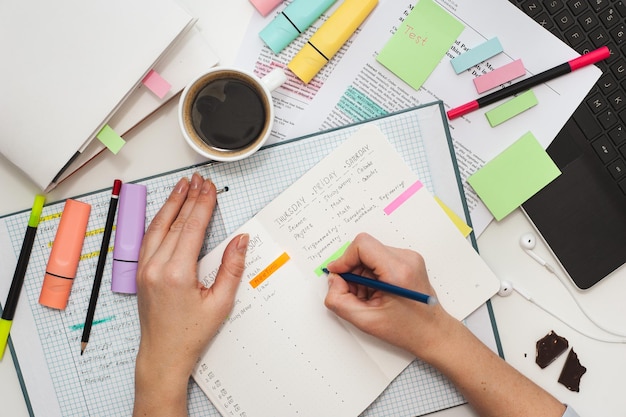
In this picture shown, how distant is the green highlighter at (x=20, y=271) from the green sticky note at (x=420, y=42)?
0.58 m

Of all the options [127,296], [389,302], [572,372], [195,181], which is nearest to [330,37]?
[195,181]

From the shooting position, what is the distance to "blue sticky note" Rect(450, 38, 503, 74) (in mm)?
798

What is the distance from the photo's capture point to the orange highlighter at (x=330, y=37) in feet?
2.57

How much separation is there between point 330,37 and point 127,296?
51cm

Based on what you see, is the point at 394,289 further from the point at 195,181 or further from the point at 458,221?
the point at 195,181

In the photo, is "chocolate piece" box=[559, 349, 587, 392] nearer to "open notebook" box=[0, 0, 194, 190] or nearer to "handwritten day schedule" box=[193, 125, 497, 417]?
"handwritten day schedule" box=[193, 125, 497, 417]

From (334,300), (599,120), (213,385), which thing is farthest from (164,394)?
(599,120)

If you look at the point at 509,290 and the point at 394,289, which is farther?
the point at 509,290

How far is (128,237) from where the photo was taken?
30.5 inches

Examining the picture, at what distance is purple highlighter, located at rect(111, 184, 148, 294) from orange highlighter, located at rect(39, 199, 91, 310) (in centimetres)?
6

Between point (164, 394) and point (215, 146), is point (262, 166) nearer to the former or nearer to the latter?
point (215, 146)

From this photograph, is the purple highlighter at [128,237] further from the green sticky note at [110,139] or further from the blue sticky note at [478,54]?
the blue sticky note at [478,54]

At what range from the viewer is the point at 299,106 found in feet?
2.65

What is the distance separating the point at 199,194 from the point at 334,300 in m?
0.26
